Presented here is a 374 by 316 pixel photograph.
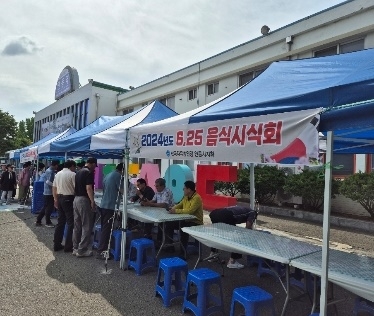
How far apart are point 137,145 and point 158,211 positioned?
1.55 metres

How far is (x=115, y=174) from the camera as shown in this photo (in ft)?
19.3

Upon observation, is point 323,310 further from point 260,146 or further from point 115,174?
point 115,174

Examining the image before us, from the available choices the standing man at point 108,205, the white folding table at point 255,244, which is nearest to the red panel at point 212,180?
the standing man at point 108,205

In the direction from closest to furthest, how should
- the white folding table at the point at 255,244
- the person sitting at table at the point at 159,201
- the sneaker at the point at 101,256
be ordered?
the white folding table at the point at 255,244 < the sneaker at the point at 101,256 < the person sitting at table at the point at 159,201

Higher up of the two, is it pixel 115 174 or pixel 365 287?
pixel 115 174

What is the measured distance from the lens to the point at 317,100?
2.79 m

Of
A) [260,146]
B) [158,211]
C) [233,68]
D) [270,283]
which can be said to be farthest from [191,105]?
[260,146]

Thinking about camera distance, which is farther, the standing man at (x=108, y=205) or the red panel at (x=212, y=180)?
the red panel at (x=212, y=180)

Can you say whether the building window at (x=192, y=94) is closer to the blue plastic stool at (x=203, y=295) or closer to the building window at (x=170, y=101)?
the building window at (x=170, y=101)

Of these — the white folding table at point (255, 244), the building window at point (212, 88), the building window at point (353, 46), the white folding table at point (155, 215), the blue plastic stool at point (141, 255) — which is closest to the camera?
the white folding table at point (255, 244)

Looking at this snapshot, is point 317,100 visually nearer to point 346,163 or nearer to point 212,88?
point 346,163

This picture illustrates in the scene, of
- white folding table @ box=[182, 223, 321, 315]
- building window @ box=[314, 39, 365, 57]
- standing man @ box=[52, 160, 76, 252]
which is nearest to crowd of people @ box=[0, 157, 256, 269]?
standing man @ box=[52, 160, 76, 252]

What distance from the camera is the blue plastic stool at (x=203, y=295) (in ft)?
11.7

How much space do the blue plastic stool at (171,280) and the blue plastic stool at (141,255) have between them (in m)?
0.78
